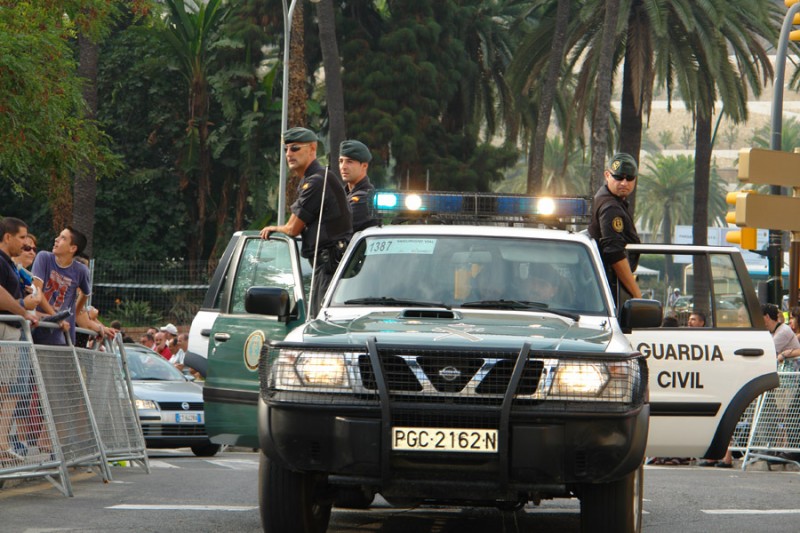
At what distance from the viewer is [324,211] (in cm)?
970

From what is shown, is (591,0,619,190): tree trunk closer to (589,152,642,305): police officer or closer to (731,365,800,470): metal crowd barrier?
(731,365,800,470): metal crowd barrier

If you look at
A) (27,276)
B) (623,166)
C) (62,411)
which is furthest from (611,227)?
(27,276)

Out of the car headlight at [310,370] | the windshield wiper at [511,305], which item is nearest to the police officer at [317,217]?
the windshield wiper at [511,305]

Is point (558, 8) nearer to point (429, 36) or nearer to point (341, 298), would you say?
point (429, 36)

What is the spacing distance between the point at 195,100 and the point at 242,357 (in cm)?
3259

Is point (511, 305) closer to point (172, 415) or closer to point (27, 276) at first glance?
point (27, 276)

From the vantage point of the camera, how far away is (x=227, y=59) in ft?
137

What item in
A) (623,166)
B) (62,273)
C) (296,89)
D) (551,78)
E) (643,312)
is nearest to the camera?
(643,312)

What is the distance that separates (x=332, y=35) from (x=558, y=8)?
5.74m

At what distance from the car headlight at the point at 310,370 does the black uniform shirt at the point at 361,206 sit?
3655mm

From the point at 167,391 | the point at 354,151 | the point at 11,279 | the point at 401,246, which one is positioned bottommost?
the point at 167,391

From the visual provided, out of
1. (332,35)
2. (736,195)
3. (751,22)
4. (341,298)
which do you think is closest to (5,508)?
(341,298)

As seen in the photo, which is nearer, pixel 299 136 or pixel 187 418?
pixel 299 136

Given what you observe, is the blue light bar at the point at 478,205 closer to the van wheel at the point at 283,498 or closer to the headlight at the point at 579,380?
the van wheel at the point at 283,498
